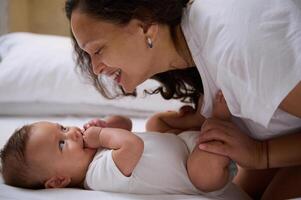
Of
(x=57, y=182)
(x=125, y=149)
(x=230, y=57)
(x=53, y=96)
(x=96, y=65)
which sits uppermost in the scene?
(x=230, y=57)

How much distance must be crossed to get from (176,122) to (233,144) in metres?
0.29

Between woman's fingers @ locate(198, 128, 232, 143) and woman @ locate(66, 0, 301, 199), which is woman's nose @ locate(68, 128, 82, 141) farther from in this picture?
woman's fingers @ locate(198, 128, 232, 143)

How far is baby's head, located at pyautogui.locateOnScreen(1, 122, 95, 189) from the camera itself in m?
1.00

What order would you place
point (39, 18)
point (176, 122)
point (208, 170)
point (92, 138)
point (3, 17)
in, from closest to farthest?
1. point (208, 170)
2. point (92, 138)
3. point (176, 122)
4. point (3, 17)
5. point (39, 18)

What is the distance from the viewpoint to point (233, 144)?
38.9 inches

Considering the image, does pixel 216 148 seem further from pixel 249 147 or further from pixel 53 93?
pixel 53 93

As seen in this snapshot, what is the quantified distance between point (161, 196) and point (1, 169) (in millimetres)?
394

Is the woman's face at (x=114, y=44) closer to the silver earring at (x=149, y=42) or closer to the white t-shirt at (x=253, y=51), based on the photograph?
the silver earring at (x=149, y=42)

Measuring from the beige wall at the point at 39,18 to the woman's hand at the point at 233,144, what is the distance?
150cm

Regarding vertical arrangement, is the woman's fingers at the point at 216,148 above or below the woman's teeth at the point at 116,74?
below

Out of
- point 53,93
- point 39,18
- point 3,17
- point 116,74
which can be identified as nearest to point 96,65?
point 116,74

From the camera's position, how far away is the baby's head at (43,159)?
3.29 ft

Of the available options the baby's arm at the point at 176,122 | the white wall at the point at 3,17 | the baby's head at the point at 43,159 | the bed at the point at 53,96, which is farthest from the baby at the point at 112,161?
the white wall at the point at 3,17

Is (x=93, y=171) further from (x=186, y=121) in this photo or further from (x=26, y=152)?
(x=186, y=121)
